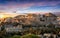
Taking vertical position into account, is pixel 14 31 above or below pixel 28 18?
below

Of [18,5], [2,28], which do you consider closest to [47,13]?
[18,5]

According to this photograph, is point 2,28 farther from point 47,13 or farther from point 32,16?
point 47,13

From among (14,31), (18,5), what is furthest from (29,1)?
(14,31)

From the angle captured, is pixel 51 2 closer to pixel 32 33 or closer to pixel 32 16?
pixel 32 16

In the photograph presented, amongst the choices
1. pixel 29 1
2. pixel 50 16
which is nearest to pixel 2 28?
pixel 29 1

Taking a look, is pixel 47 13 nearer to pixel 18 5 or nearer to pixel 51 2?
pixel 51 2

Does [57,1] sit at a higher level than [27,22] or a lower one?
higher

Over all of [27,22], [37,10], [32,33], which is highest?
[37,10]
